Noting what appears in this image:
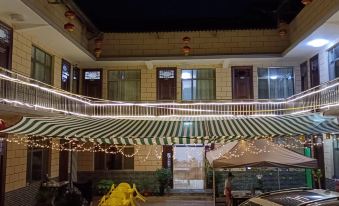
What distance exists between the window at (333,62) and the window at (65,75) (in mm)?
9856

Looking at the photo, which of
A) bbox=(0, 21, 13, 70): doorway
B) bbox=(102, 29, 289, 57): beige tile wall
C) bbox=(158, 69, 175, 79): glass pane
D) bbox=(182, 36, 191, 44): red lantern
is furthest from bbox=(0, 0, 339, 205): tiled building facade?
bbox=(0, 21, 13, 70): doorway

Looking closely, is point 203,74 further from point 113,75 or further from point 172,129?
point 172,129

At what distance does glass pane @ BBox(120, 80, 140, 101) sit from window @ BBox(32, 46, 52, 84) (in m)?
3.74

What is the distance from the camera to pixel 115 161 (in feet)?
56.2

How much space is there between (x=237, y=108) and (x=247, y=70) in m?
2.00

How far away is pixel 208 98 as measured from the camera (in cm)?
1709

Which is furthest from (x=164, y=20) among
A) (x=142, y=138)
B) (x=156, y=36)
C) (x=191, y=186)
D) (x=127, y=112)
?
(x=142, y=138)

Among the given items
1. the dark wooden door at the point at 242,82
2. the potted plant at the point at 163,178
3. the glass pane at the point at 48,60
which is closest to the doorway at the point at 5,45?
the glass pane at the point at 48,60

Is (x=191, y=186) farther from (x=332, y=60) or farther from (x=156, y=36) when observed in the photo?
(x=332, y=60)

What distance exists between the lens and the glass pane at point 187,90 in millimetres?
17219

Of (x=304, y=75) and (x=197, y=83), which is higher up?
(x=304, y=75)

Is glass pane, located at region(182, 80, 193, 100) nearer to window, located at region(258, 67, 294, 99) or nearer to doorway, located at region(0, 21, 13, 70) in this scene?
window, located at region(258, 67, 294, 99)

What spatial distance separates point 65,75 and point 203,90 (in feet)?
19.0

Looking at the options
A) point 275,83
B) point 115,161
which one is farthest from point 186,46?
point 115,161
